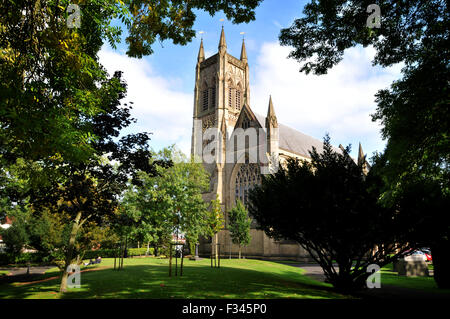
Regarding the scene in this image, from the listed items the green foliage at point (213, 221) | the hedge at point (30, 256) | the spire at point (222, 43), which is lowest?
the hedge at point (30, 256)

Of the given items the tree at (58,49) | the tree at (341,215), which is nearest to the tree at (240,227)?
the tree at (341,215)

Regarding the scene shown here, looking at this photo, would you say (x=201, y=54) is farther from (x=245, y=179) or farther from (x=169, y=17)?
(x=169, y=17)

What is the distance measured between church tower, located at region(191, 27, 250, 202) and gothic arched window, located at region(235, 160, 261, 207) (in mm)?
2044

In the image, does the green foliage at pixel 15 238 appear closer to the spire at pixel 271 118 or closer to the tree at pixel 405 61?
the spire at pixel 271 118

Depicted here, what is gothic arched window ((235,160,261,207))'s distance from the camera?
39.1m

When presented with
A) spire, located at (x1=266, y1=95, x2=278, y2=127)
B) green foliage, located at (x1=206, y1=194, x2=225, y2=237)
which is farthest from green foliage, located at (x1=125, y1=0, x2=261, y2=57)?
spire, located at (x1=266, y1=95, x2=278, y2=127)

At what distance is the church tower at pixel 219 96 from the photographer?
143 ft

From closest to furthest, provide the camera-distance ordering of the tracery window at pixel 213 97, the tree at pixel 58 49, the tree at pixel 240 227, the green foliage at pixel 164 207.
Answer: the tree at pixel 58 49
the green foliage at pixel 164 207
the tree at pixel 240 227
the tracery window at pixel 213 97

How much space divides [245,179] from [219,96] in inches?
594

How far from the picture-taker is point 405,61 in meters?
8.11

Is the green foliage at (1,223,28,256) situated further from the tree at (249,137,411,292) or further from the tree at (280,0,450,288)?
the tree at (280,0,450,288)

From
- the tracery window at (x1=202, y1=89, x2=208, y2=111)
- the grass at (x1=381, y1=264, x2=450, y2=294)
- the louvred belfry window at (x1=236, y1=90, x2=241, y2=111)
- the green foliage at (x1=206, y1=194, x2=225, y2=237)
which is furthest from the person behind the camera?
the tracery window at (x1=202, y1=89, x2=208, y2=111)
